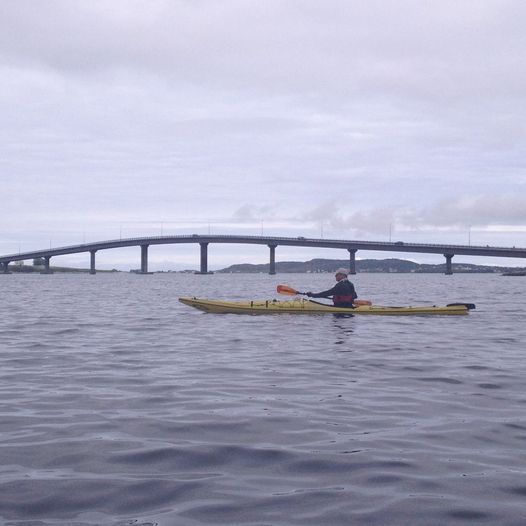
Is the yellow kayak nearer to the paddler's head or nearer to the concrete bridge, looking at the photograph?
the paddler's head

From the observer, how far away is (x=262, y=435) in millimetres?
7262

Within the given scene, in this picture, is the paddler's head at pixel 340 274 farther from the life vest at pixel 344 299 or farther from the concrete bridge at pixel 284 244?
the concrete bridge at pixel 284 244

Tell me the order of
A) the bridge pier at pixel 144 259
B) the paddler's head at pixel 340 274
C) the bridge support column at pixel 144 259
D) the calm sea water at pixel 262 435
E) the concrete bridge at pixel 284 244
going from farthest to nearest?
the bridge support column at pixel 144 259 → the bridge pier at pixel 144 259 → the concrete bridge at pixel 284 244 → the paddler's head at pixel 340 274 → the calm sea water at pixel 262 435

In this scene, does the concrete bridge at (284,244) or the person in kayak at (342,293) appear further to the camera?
the concrete bridge at (284,244)

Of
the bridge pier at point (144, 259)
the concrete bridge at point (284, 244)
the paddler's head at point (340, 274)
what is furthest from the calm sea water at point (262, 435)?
the bridge pier at point (144, 259)

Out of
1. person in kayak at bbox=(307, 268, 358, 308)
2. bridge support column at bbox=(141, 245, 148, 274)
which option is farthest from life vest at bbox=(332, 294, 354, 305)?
bridge support column at bbox=(141, 245, 148, 274)

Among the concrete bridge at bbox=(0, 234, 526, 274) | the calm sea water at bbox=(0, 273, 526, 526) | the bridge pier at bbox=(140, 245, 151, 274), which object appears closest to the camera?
the calm sea water at bbox=(0, 273, 526, 526)

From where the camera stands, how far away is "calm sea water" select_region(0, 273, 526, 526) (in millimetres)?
5223

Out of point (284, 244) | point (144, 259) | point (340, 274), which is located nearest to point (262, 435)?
point (340, 274)

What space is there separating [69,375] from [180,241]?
363 feet

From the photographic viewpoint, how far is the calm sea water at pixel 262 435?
17.1 feet

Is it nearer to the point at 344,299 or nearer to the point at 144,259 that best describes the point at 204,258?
the point at 144,259

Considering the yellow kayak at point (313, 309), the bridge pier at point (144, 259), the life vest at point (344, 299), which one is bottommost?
the yellow kayak at point (313, 309)

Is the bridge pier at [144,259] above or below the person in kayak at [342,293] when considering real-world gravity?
above
